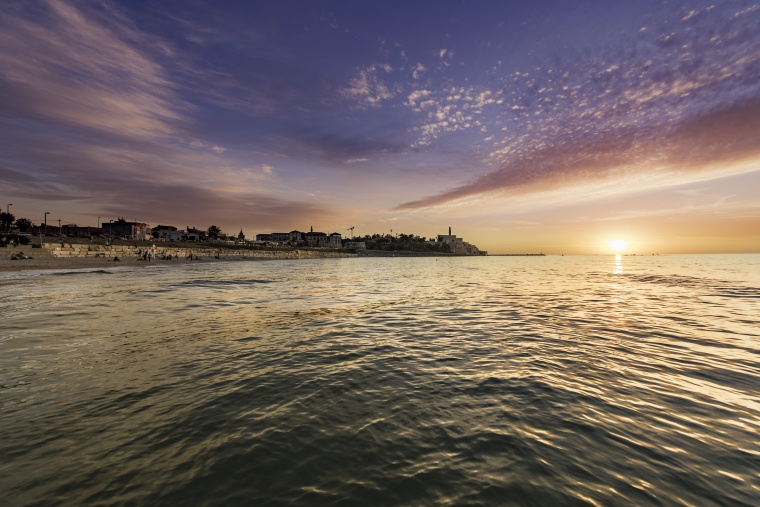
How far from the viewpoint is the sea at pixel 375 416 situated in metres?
4.80

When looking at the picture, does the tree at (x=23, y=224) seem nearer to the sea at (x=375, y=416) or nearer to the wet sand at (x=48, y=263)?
the wet sand at (x=48, y=263)

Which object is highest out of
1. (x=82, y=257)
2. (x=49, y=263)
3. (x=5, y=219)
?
(x=5, y=219)

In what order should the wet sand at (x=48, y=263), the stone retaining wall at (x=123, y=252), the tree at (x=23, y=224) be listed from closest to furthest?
the wet sand at (x=48, y=263), the stone retaining wall at (x=123, y=252), the tree at (x=23, y=224)

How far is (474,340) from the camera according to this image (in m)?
13.7

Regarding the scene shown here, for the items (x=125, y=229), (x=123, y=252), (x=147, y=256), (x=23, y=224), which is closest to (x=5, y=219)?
(x=23, y=224)

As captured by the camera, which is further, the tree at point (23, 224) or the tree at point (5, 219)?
the tree at point (23, 224)

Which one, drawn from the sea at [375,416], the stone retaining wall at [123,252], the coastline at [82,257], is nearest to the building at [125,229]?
the stone retaining wall at [123,252]

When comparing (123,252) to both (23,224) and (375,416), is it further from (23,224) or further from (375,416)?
(375,416)

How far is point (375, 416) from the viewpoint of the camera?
7035mm

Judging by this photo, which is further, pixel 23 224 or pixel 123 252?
pixel 23 224

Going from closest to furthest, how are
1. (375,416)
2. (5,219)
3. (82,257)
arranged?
(375,416) → (82,257) → (5,219)

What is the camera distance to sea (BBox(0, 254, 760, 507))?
15.8 ft

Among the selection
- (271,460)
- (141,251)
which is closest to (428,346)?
(271,460)

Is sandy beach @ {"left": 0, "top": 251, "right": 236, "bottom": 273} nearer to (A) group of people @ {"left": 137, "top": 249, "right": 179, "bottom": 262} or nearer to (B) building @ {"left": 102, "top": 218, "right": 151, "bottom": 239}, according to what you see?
(A) group of people @ {"left": 137, "top": 249, "right": 179, "bottom": 262}
